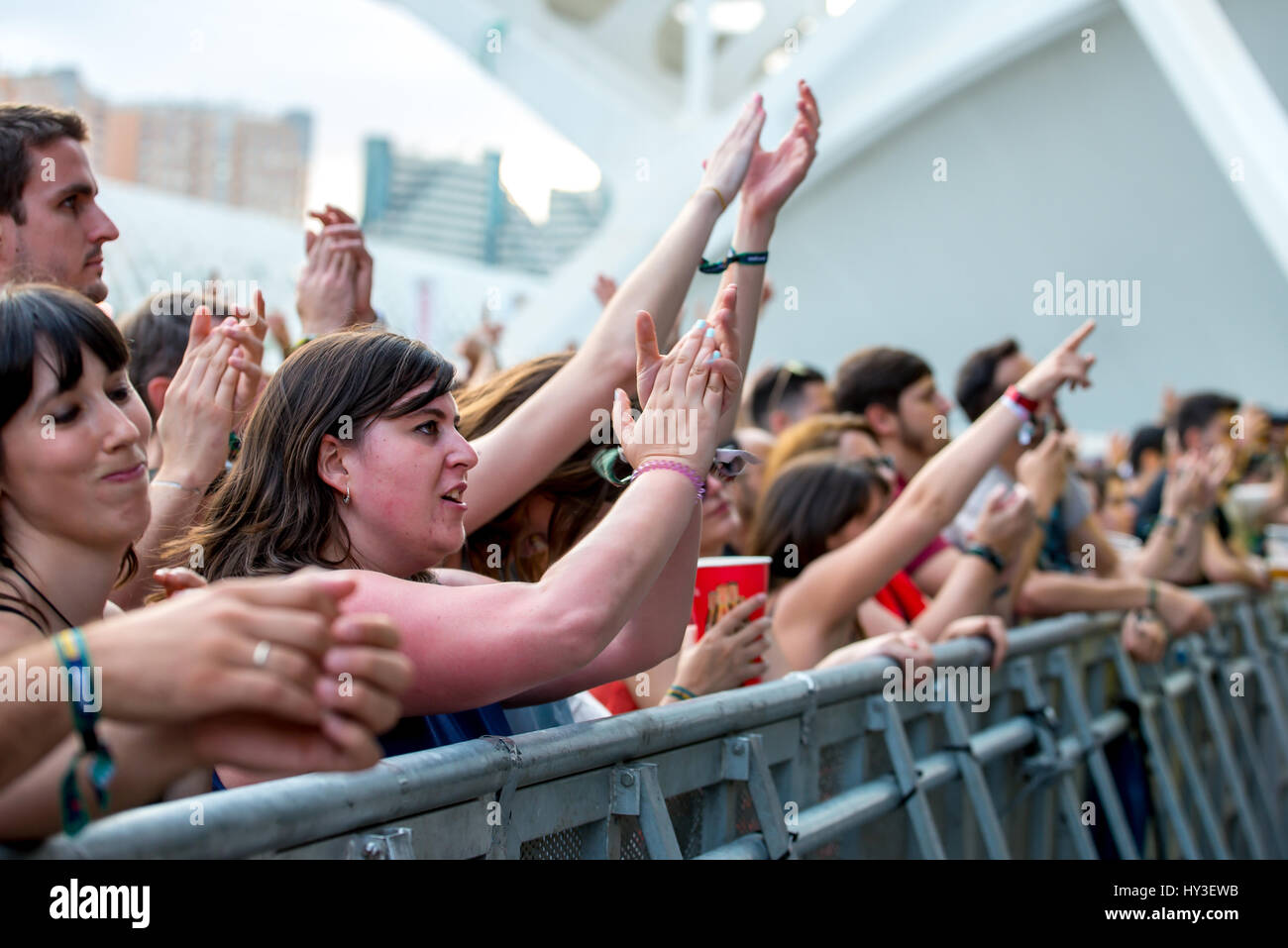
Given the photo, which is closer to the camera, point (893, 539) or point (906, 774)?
Result: point (906, 774)

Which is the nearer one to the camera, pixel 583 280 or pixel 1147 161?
pixel 1147 161

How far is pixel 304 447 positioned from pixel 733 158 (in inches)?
47.5

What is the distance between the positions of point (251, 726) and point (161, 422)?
1.18 m

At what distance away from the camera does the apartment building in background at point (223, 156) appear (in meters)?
14.7

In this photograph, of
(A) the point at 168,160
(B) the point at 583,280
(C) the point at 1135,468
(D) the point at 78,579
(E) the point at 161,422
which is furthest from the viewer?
(A) the point at 168,160

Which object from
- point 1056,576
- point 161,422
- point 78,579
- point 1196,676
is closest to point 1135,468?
point 1196,676

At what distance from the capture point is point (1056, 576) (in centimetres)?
441

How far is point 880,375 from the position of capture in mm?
4379

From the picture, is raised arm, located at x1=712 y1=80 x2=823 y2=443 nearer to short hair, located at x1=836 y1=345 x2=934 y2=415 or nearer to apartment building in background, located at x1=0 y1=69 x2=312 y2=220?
short hair, located at x1=836 y1=345 x2=934 y2=415

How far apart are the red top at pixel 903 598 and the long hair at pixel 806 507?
29 cm
